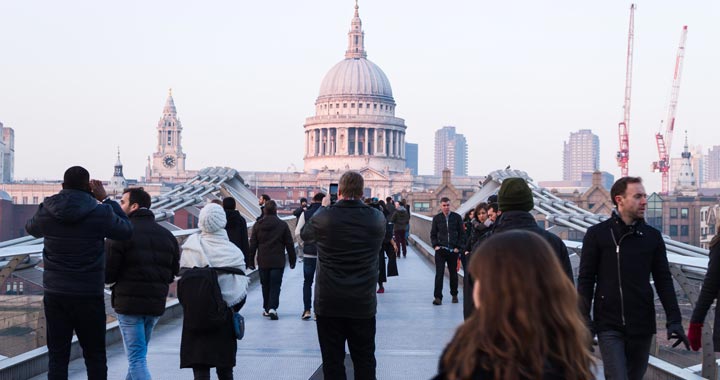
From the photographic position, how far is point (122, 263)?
7.15 metres

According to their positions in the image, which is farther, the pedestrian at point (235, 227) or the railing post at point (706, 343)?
the pedestrian at point (235, 227)

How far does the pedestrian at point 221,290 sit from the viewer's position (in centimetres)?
670

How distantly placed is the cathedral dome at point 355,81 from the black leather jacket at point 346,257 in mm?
147994

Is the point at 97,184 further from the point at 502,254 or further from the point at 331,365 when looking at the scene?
the point at 502,254

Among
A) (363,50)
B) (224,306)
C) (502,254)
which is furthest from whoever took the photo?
(363,50)

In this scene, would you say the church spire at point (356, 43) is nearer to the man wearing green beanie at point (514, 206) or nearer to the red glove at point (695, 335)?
the man wearing green beanie at point (514, 206)

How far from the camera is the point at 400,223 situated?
2503 centimetres

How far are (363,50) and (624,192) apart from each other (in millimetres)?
161250

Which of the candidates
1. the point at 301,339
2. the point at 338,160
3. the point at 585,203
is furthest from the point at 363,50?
the point at 301,339

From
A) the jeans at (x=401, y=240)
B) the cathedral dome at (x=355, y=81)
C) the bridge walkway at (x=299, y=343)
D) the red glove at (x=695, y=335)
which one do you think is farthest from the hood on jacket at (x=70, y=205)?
the cathedral dome at (x=355, y=81)

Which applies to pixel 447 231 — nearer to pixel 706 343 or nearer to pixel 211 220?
pixel 706 343

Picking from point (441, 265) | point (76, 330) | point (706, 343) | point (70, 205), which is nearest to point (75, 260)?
point (70, 205)

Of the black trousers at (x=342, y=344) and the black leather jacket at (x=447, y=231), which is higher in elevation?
the black leather jacket at (x=447, y=231)

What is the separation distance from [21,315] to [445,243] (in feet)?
23.7
